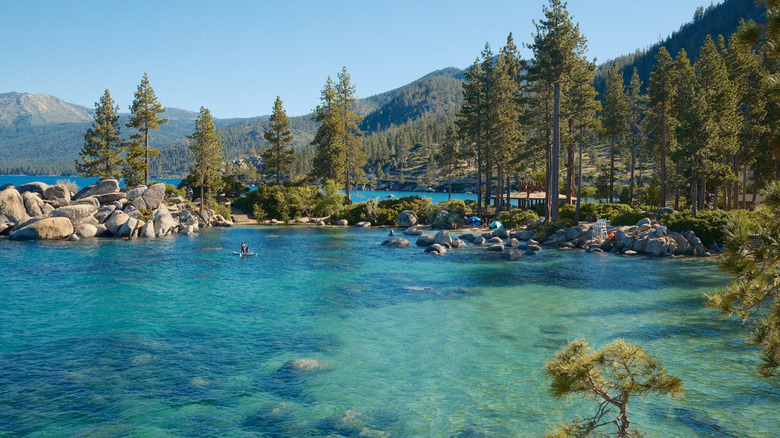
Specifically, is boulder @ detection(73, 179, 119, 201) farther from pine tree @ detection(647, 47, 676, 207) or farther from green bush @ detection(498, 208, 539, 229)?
pine tree @ detection(647, 47, 676, 207)

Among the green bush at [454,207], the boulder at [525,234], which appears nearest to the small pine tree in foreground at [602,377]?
the boulder at [525,234]

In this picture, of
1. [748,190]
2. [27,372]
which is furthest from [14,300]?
[748,190]

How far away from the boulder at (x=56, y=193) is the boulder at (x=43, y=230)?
820 centimetres

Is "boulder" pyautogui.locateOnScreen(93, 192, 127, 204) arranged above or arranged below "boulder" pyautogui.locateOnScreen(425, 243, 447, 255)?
above

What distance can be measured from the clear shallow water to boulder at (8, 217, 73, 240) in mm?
12523

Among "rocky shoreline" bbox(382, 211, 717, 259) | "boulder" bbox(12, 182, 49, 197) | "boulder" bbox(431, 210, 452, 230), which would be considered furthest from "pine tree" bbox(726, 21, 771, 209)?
"boulder" bbox(12, 182, 49, 197)

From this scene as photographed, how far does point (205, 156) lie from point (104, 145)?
602 inches

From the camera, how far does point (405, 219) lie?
62.6 m

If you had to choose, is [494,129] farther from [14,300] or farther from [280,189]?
[14,300]

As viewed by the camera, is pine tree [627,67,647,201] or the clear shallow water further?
pine tree [627,67,647,201]

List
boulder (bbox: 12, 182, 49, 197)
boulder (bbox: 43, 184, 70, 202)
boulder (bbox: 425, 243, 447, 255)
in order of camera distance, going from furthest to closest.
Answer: boulder (bbox: 43, 184, 70, 202)
boulder (bbox: 12, 182, 49, 197)
boulder (bbox: 425, 243, 447, 255)

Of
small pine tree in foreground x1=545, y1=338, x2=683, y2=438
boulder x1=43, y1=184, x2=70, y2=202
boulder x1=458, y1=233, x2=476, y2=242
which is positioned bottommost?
boulder x1=458, y1=233, x2=476, y2=242

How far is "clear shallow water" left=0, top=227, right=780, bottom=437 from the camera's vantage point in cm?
1155

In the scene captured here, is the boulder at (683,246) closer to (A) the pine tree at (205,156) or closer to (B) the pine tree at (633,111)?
(B) the pine tree at (633,111)
